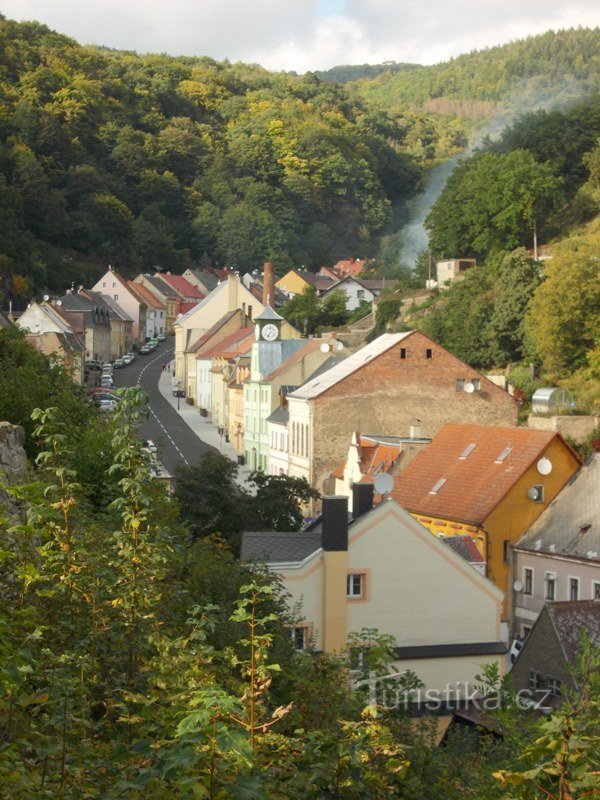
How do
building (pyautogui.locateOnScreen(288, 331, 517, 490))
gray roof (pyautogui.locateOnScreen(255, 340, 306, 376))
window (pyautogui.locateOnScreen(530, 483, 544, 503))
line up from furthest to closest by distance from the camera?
1. gray roof (pyautogui.locateOnScreen(255, 340, 306, 376))
2. building (pyautogui.locateOnScreen(288, 331, 517, 490))
3. window (pyautogui.locateOnScreen(530, 483, 544, 503))

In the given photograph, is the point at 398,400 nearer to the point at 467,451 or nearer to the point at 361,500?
the point at 467,451

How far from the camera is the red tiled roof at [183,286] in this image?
118688 millimetres

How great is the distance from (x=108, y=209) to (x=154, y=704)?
392 feet

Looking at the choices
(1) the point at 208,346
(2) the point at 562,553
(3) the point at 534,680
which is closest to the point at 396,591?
(3) the point at 534,680

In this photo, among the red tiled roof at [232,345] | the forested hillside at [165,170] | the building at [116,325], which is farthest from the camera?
the forested hillside at [165,170]

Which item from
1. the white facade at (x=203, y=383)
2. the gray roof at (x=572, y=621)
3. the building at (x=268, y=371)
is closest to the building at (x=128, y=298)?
the white facade at (x=203, y=383)

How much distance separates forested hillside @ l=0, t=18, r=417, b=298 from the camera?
120875 millimetres

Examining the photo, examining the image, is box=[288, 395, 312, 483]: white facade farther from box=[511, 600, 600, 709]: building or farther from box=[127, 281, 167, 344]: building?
box=[127, 281, 167, 344]: building

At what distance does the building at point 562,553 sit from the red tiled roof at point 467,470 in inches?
48.8

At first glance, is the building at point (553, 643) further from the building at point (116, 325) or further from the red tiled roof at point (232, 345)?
the building at point (116, 325)

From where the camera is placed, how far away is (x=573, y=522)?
107ft

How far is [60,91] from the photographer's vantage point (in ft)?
451

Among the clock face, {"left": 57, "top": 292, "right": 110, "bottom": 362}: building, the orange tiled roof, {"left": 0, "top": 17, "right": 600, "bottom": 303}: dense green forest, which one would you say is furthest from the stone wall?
the orange tiled roof

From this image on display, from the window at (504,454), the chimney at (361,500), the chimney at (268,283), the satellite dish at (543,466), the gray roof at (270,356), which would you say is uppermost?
the chimney at (268,283)
